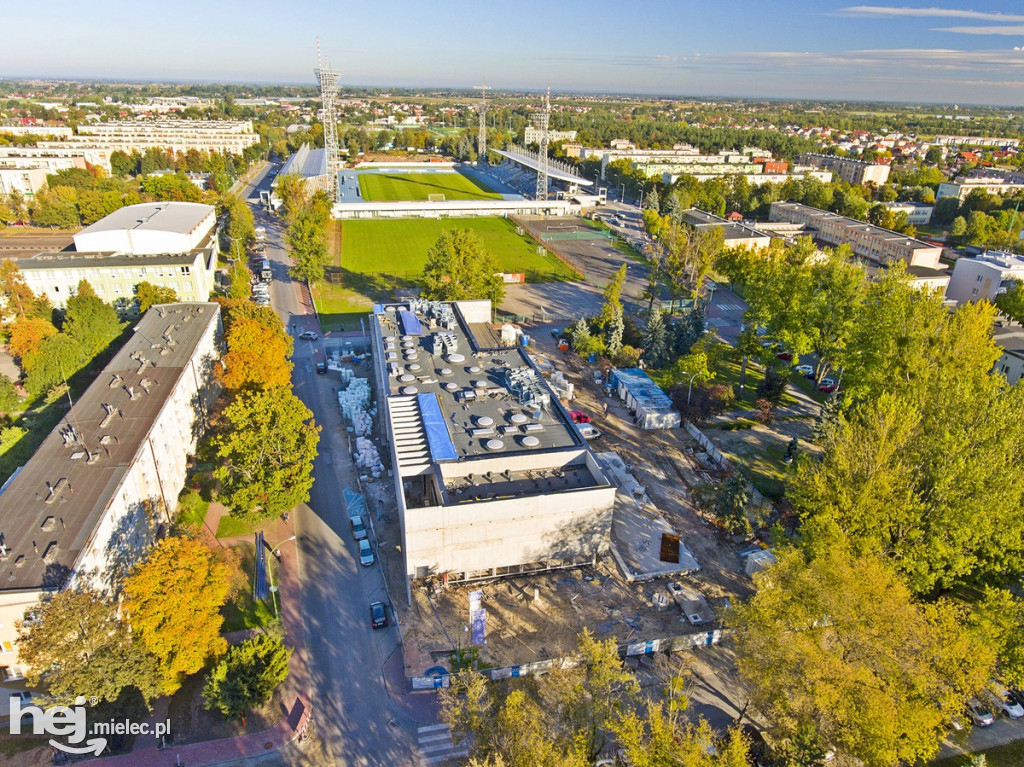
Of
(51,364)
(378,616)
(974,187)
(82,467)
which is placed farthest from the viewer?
(974,187)

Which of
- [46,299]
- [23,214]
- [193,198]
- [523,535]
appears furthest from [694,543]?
[23,214]

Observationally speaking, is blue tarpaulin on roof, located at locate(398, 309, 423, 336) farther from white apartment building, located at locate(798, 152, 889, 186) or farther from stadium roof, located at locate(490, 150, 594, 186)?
white apartment building, located at locate(798, 152, 889, 186)

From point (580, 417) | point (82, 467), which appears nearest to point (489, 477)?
point (580, 417)

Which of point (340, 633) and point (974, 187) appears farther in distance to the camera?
point (974, 187)

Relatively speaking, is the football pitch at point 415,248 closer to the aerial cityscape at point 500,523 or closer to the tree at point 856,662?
the aerial cityscape at point 500,523

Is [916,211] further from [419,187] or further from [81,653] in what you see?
[81,653]

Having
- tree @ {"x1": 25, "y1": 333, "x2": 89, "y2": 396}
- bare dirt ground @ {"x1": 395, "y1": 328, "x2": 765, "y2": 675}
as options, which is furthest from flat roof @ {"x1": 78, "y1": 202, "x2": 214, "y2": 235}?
bare dirt ground @ {"x1": 395, "y1": 328, "x2": 765, "y2": 675}
